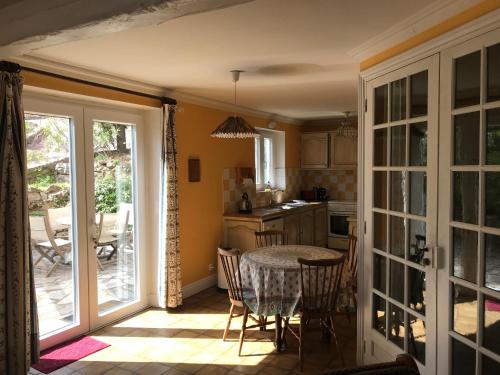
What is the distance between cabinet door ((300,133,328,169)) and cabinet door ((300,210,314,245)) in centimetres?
113

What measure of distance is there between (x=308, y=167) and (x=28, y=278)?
5.37 m

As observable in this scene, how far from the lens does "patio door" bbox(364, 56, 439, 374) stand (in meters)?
2.19

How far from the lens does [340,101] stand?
5066 millimetres

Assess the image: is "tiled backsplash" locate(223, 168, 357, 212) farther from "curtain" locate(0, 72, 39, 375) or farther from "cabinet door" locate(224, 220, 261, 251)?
"curtain" locate(0, 72, 39, 375)

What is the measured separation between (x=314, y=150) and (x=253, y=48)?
4.58 m

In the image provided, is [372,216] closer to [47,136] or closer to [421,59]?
[421,59]

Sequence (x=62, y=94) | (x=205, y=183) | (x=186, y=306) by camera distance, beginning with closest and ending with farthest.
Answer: (x=62, y=94), (x=186, y=306), (x=205, y=183)

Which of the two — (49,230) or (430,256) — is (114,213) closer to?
(49,230)

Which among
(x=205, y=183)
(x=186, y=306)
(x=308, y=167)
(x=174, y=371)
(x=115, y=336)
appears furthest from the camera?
(x=308, y=167)

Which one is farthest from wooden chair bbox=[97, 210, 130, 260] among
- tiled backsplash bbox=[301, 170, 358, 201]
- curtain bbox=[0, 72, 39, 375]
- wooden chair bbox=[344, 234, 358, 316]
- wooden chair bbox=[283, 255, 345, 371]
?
tiled backsplash bbox=[301, 170, 358, 201]

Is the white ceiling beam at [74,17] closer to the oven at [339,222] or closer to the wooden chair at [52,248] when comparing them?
the wooden chair at [52,248]

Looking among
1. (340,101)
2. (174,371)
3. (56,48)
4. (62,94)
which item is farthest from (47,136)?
(340,101)

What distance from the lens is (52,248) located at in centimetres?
330

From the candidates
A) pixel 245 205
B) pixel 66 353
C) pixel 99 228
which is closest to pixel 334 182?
pixel 245 205
